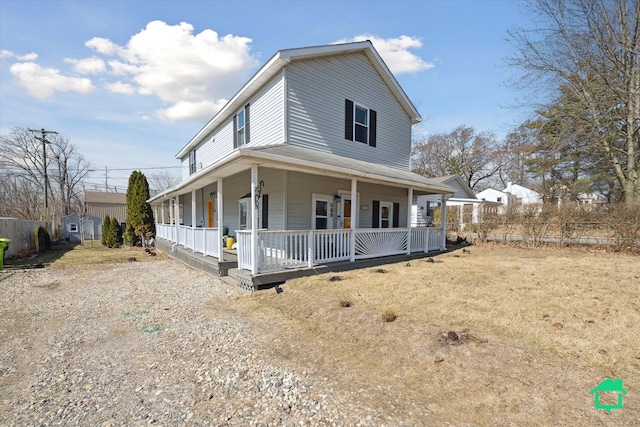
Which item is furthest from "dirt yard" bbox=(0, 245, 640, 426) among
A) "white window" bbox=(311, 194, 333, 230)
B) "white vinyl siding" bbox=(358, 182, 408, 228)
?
"white vinyl siding" bbox=(358, 182, 408, 228)

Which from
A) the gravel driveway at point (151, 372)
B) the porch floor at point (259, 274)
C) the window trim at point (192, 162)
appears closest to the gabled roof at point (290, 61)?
the window trim at point (192, 162)

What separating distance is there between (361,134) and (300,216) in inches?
187

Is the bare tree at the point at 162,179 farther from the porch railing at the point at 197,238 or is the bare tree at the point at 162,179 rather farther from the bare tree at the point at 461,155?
the porch railing at the point at 197,238

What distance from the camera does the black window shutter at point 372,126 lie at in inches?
471

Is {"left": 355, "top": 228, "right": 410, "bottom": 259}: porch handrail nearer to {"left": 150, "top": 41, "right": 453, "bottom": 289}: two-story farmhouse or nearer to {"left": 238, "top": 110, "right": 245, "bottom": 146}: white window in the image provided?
{"left": 150, "top": 41, "right": 453, "bottom": 289}: two-story farmhouse

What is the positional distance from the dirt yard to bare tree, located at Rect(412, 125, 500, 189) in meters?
34.5

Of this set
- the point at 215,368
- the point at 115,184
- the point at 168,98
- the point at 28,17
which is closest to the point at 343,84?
the point at 28,17

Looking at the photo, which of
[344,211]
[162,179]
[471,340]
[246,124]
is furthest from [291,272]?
[162,179]

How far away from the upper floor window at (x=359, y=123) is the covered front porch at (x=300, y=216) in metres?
1.88

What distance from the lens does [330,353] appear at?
149 inches

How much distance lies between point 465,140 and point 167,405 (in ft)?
139

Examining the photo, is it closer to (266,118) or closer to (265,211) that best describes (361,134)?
(266,118)

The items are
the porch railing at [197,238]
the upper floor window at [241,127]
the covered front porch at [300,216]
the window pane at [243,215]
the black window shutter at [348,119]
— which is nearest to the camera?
the covered front porch at [300,216]

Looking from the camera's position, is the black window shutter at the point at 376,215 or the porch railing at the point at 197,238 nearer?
the porch railing at the point at 197,238
